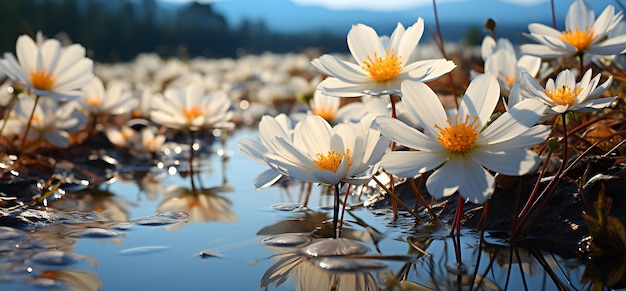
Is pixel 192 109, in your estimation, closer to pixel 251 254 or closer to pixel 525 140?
pixel 251 254

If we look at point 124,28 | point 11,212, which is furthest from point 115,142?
point 124,28

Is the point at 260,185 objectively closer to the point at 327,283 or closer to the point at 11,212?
the point at 327,283

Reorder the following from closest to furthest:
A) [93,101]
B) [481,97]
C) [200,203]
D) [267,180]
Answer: [481,97], [267,180], [200,203], [93,101]

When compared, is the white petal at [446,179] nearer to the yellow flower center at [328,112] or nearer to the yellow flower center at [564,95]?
the yellow flower center at [564,95]

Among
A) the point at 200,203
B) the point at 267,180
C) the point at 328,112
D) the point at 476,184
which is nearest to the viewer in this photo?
the point at 476,184

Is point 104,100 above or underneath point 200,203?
above

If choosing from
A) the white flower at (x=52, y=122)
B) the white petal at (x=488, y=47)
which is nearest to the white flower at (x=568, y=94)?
the white petal at (x=488, y=47)

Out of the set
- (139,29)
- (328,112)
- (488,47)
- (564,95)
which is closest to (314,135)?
(564,95)
